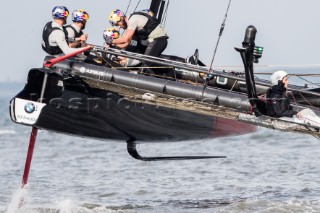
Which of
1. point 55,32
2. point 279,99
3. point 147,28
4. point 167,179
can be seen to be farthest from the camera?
point 167,179

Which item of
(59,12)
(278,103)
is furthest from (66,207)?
(278,103)

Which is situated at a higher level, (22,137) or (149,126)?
(149,126)

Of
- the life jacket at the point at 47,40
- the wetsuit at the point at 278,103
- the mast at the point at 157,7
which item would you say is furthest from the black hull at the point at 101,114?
the mast at the point at 157,7

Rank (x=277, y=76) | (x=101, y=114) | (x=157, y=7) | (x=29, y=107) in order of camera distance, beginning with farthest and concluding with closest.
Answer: (x=157, y=7)
(x=101, y=114)
(x=29, y=107)
(x=277, y=76)

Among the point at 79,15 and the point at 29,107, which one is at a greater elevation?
the point at 79,15

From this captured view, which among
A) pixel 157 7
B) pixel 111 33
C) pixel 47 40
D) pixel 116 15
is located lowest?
pixel 47 40

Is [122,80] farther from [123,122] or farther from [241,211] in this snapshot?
[241,211]

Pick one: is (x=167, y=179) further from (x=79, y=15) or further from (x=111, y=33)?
(x=79, y=15)

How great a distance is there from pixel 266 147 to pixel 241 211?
11515 mm

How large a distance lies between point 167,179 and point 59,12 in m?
4.90

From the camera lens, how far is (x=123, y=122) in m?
12.7

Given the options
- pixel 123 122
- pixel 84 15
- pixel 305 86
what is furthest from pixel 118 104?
pixel 305 86

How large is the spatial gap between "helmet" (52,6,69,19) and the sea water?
2303 millimetres

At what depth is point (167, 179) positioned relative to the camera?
53.8 feet
